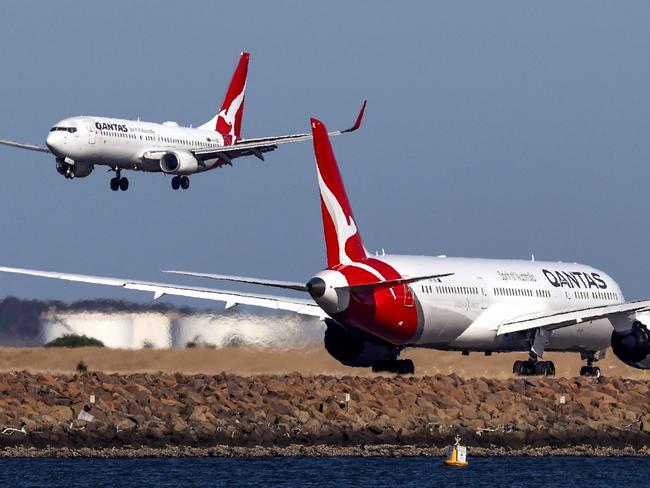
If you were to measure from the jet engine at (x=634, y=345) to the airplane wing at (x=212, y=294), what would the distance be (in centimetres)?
929

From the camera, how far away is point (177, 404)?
51500 mm

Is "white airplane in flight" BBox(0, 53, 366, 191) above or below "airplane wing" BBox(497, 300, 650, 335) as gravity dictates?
above

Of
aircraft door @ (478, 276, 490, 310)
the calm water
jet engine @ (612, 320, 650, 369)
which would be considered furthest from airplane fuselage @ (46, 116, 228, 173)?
the calm water

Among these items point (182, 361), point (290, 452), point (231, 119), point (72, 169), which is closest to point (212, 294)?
point (182, 361)

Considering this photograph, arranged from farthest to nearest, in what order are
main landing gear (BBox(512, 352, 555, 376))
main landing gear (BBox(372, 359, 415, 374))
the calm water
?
main landing gear (BBox(512, 352, 555, 376)) → main landing gear (BBox(372, 359, 415, 374)) → the calm water

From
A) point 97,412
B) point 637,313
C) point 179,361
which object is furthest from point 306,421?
point 637,313

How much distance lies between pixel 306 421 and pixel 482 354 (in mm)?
15870

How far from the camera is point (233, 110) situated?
9838 cm

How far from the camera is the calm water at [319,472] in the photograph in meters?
43.5

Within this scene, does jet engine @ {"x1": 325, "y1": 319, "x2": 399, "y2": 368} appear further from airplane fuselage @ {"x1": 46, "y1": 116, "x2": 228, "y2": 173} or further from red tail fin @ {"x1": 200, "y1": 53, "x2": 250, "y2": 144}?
red tail fin @ {"x1": 200, "y1": 53, "x2": 250, "y2": 144}

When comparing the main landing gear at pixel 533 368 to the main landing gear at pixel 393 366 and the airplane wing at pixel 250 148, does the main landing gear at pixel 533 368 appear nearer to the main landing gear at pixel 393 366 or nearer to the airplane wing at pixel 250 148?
the main landing gear at pixel 393 366

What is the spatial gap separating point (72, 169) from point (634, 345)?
1186 inches

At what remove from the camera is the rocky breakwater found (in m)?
49.7

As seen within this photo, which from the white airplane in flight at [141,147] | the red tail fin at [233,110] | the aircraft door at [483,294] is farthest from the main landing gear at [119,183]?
the aircraft door at [483,294]
